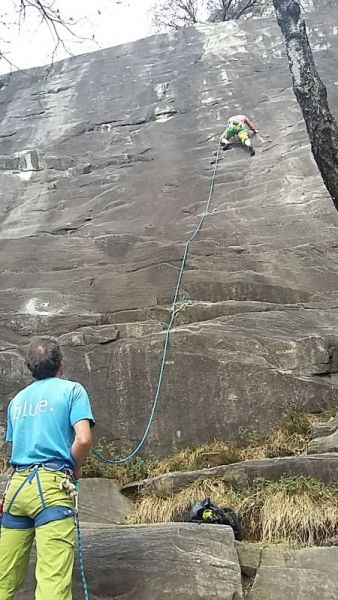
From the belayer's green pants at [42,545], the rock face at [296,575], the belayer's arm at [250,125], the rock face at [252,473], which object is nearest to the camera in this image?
the belayer's green pants at [42,545]

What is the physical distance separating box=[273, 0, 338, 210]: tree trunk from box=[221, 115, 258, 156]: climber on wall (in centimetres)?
639

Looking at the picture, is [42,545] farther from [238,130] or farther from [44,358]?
[238,130]

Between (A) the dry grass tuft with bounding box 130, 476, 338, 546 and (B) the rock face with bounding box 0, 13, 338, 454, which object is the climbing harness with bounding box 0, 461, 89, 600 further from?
(B) the rock face with bounding box 0, 13, 338, 454

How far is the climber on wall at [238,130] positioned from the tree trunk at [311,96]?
6393 mm

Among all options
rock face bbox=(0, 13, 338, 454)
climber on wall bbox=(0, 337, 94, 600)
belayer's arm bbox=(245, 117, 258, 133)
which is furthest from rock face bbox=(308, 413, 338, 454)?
belayer's arm bbox=(245, 117, 258, 133)

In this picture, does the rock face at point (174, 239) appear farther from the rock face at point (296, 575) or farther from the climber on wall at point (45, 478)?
the climber on wall at point (45, 478)

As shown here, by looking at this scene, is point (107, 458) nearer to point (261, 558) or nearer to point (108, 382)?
point (108, 382)

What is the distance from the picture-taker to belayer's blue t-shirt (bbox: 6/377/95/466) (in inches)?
144

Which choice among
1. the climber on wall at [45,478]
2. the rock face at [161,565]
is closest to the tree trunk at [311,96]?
Result: the rock face at [161,565]

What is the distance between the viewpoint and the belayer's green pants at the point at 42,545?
334cm

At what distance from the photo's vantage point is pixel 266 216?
412 inches

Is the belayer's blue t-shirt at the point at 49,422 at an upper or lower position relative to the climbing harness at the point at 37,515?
upper

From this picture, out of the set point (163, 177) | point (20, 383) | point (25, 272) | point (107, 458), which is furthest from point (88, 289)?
point (163, 177)

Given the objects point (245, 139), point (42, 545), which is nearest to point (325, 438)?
point (42, 545)
